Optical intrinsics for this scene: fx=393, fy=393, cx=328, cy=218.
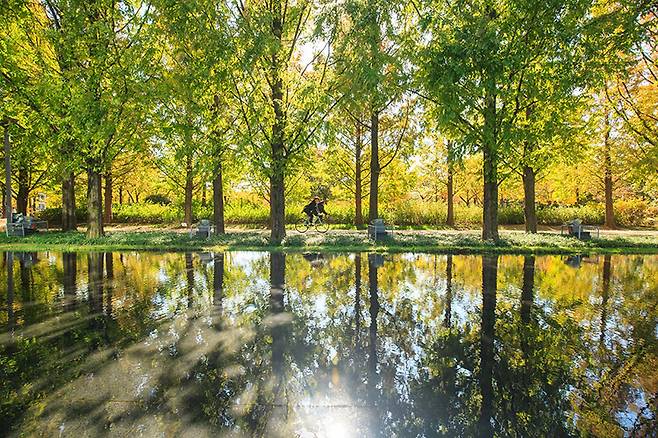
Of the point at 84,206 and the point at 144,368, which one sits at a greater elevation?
the point at 84,206

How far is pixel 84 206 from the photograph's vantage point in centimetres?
3359

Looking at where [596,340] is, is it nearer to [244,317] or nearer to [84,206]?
[244,317]

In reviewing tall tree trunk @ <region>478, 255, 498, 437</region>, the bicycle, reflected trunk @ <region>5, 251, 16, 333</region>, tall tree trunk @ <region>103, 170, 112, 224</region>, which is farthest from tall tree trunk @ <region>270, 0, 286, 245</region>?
tall tree trunk @ <region>103, 170, 112, 224</region>

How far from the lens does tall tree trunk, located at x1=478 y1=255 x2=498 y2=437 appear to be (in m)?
3.71

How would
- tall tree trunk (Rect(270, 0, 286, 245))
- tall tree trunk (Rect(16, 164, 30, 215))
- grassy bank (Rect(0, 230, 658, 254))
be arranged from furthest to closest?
tall tree trunk (Rect(16, 164, 30, 215)), tall tree trunk (Rect(270, 0, 286, 245)), grassy bank (Rect(0, 230, 658, 254))

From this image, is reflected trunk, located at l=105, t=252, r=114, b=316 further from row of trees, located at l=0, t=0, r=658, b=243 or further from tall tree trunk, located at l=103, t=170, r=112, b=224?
tall tree trunk, located at l=103, t=170, r=112, b=224

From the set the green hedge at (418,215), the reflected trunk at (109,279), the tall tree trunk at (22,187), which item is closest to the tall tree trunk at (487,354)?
the reflected trunk at (109,279)

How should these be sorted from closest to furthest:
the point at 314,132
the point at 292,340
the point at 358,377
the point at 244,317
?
the point at 358,377 < the point at 292,340 < the point at 244,317 < the point at 314,132

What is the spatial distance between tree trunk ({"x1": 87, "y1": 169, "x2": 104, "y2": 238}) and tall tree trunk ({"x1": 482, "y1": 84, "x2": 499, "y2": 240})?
1714 cm

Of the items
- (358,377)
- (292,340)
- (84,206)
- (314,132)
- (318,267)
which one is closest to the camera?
(358,377)

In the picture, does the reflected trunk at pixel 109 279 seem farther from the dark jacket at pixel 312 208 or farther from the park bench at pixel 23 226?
the dark jacket at pixel 312 208

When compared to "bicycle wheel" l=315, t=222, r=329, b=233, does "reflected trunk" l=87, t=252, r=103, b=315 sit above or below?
below

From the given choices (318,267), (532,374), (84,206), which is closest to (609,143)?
(318,267)

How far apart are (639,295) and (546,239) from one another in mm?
8888
